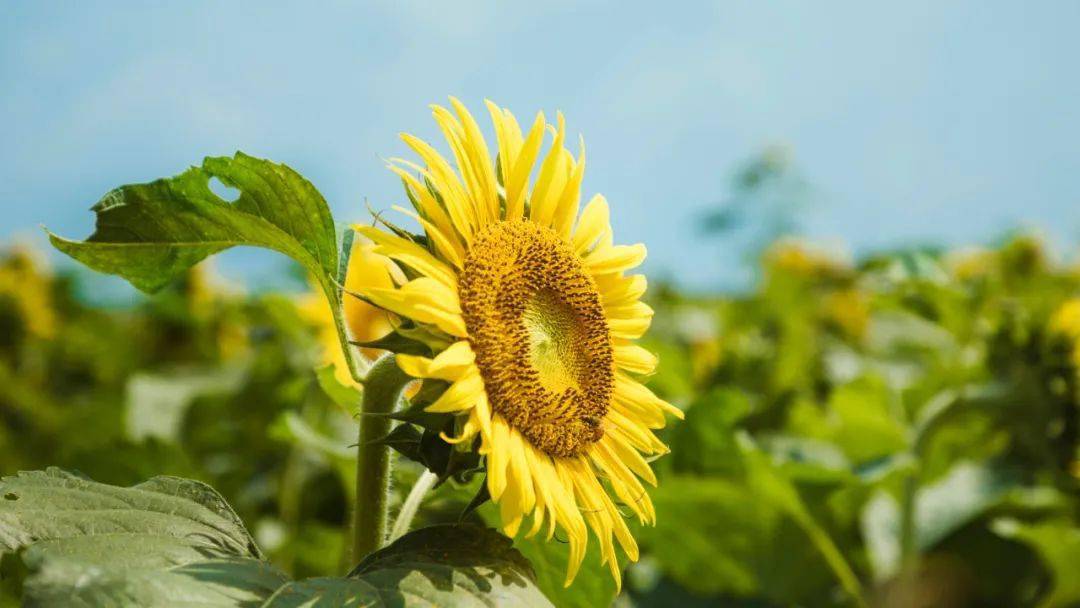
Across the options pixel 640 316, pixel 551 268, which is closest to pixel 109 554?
pixel 551 268

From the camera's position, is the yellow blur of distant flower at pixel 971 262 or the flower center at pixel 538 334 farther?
the yellow blur of distant flower at pixel 971 262

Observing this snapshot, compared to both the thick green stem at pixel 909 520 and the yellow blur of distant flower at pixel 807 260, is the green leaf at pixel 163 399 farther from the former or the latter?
the yellow blur of distant flower at pixel 807 260

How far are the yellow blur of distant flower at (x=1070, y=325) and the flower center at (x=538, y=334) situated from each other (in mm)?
1713

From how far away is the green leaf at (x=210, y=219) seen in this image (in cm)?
119

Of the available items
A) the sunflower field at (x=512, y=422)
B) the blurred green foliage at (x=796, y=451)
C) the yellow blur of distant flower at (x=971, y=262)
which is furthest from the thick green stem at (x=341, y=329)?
the yellow blur of distant flower at (x=971, y=262)

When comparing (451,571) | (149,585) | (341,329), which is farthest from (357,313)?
(149,585)

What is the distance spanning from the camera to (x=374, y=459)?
1208 mm

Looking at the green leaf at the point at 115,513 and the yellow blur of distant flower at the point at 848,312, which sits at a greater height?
the green leaf at the point at 115,513

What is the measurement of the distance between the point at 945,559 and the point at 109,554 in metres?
2.71

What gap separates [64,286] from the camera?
21.0 ft

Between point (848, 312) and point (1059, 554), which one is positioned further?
point (848, 312)

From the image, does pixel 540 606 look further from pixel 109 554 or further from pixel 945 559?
pixel 945 559

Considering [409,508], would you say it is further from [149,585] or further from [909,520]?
[909,520]

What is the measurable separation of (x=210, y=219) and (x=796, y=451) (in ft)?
6.35
